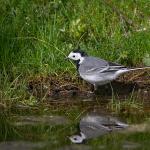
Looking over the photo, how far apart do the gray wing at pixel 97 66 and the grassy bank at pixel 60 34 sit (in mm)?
478

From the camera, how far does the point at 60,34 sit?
8969mm

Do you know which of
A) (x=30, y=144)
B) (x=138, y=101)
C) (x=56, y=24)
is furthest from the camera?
(x=56, y=24)

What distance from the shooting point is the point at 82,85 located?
8.09 m

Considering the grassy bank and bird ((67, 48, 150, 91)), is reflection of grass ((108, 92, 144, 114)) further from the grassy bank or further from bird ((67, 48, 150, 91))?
the grassy bank

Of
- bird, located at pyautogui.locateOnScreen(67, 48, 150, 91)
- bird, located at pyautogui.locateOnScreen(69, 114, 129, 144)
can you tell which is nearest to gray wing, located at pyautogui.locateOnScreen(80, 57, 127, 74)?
bird, located at pyautogui.locateOnScreen(67, 48, 150, 91)

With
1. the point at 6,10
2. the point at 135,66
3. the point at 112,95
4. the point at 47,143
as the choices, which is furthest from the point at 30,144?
the point at 6,10

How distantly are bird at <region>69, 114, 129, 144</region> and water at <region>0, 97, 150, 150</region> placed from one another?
64mm

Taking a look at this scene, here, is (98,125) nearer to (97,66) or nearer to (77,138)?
(77,138)

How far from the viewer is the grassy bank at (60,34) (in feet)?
27.1

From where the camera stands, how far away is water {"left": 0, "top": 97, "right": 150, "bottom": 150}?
6.21m

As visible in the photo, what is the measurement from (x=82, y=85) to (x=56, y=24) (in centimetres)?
132

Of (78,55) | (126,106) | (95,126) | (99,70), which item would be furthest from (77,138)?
(78,55)

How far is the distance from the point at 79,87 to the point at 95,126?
1.32 m

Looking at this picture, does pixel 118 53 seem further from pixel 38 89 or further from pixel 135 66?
pixel 38 89
